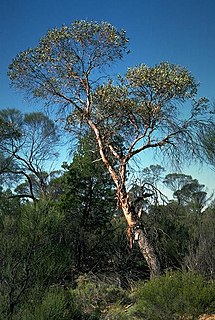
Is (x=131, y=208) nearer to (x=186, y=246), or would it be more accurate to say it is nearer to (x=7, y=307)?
(x=186, y=246)

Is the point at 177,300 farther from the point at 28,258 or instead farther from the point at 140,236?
the point at 140,236

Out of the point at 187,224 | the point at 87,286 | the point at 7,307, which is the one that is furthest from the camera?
the point at 187,224

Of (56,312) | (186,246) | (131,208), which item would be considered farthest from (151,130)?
(56,312)

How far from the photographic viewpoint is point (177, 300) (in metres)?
6.91

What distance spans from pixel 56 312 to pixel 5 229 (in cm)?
189

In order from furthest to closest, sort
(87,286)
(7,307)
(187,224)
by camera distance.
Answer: (187,224), (87,286), (7,307)


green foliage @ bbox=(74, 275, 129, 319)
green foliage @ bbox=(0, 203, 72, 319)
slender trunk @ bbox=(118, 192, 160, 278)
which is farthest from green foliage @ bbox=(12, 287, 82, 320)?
slender trunk @ bbox=(118, 192, 160, 278)

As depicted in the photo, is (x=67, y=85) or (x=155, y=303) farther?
(x=67, y=85)

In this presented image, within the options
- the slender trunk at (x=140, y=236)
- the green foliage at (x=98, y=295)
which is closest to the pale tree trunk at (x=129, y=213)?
the slender trunk at (x=140, y=236)

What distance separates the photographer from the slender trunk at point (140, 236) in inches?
406

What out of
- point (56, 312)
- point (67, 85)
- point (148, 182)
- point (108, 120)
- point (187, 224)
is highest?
point (67, 85)

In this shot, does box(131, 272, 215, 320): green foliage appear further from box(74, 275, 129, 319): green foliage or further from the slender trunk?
the slender trunk

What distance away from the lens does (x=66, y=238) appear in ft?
33.9

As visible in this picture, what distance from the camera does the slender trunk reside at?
406 inches
